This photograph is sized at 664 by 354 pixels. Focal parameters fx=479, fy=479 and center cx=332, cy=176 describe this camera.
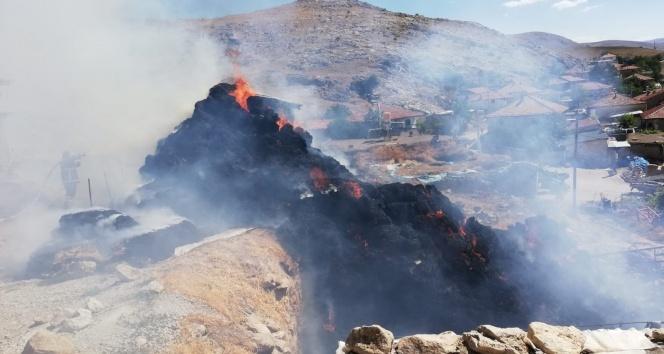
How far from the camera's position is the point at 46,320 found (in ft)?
31.0

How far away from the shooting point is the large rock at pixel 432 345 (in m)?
4.56

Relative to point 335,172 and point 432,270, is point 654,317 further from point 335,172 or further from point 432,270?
point 335,172

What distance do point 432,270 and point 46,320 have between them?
33.1 feet

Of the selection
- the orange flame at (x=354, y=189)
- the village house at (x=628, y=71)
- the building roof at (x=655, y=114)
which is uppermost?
the village house at (x=628, y=71)

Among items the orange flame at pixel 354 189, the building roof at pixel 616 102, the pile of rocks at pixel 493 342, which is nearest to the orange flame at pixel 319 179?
the orange flame at pixel 354 189

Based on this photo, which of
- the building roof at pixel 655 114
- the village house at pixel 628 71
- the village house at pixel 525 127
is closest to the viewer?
the village house at pixel 525 127

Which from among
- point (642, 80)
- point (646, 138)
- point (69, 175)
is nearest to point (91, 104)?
point (69, 175)

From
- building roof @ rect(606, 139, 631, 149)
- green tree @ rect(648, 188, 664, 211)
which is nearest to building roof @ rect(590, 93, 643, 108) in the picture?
building roof @ rect(606, 139, 631, 149)

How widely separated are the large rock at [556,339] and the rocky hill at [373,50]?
166ft

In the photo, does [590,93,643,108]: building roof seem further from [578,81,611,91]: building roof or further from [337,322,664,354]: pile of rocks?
[337,322,664,354]: pile of rocks

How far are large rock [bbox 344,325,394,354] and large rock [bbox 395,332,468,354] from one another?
4.7 inches

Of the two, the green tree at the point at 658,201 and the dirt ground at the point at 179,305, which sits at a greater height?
the dirt ground at the point at 179,305

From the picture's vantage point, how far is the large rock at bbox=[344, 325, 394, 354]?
469cm

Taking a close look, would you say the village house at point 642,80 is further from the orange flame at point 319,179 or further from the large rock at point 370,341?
the large rock at point 370,341
